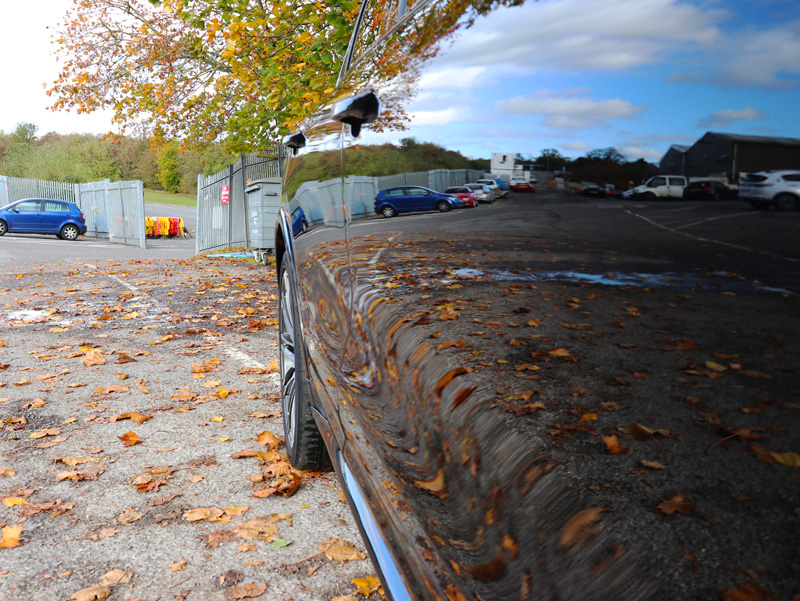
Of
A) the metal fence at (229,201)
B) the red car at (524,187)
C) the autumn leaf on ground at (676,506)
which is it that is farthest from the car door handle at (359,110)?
the metal fence at (229,201)

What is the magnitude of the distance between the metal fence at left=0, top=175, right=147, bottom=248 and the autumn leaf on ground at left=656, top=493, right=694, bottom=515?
74.6 ft

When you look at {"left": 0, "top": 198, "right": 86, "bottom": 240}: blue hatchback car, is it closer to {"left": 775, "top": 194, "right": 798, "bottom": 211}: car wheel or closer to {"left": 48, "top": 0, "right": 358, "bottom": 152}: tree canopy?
{"left": 48, "top": 0, "right": 358, "bottom": 152}: tree canopy

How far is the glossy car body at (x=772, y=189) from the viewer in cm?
73

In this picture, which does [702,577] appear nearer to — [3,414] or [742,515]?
[742,515]

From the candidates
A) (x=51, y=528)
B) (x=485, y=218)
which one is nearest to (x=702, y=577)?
(x=485, y=218)

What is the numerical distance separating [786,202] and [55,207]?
1039 inches

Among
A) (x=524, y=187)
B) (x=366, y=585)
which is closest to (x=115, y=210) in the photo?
(x=366, y=585)

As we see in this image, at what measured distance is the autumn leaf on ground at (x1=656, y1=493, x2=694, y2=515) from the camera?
0.67 m

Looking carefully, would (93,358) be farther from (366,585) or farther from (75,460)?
(366,585)

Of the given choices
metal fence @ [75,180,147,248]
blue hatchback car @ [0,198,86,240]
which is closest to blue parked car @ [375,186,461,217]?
metal fence @ [75,180,147,248]

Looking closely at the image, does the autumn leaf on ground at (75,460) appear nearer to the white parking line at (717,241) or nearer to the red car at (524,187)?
the red car at (524,187)

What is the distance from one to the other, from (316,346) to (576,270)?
4.79 feet

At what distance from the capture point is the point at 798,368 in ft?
2.05

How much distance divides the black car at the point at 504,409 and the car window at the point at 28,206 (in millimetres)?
25025
